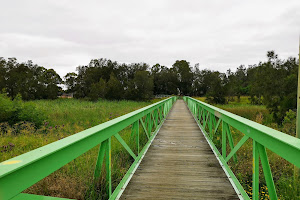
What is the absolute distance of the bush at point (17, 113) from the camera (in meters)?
9.23

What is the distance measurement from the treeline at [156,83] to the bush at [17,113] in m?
1.33

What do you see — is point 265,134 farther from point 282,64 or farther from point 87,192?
point 282,64

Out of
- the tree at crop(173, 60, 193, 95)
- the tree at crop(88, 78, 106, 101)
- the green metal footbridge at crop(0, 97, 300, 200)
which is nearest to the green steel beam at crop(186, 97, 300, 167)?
the green metal footbridge at crop(0, 97, 300, 200)

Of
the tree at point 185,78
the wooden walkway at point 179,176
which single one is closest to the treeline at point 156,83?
the tree at point 185,78

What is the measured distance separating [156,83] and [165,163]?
60982mm

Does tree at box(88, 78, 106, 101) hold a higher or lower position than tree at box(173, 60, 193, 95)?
lower

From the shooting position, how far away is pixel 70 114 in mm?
13945

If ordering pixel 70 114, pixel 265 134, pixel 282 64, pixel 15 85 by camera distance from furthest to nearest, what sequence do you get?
pixel 15 85 → pixel 282 64 → pixel 70 114 → pixel 265 134

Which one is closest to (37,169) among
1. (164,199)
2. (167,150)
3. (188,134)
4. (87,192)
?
(87,192)

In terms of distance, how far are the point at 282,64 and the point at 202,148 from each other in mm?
20166

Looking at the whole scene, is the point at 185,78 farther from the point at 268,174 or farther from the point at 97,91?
the point at 268,174

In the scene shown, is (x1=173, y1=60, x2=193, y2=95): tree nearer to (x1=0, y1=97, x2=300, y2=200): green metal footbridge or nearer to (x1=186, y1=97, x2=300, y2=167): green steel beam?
(x1=0, y1=97, x2=300, y2=200): green metal footbridge

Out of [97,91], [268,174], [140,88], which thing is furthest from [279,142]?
[140,88]

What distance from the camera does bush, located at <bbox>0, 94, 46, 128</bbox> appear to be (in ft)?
30.3
